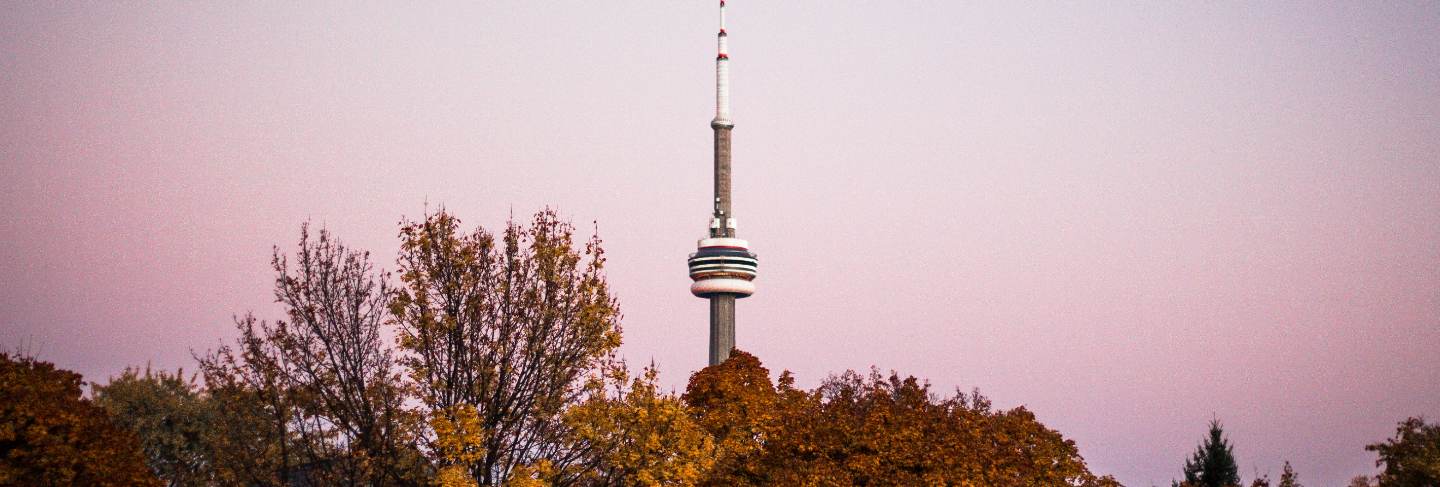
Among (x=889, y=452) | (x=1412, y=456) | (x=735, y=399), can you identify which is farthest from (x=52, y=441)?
(x=1412, y=456)

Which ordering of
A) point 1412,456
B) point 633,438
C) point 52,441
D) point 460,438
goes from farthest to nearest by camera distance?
point 1412,456 < point 52,441 < point 633,438 < point 460,438

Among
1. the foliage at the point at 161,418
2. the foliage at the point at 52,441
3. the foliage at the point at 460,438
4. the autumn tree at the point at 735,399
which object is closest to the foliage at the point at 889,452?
the autumn tree at the point at 735,399

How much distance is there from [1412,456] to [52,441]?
58.4 m

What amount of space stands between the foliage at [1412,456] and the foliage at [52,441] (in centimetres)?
5445

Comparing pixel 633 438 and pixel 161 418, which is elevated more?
pixel 161 418

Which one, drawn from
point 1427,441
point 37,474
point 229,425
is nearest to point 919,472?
point 229,425

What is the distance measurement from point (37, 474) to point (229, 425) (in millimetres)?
7631

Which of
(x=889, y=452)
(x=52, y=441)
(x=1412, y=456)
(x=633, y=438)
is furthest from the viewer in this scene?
(x=1412, y=456)

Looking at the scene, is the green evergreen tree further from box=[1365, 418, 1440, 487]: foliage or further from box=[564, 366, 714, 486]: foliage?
box=[564, 366, 714, 486]: foliage

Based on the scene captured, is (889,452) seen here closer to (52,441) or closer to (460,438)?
(460,438)

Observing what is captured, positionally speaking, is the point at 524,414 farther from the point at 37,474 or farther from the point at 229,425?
the point at 37,474

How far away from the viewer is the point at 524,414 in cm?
3484

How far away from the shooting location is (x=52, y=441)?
131 feet

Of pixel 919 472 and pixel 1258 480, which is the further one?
pixel 1258 480
